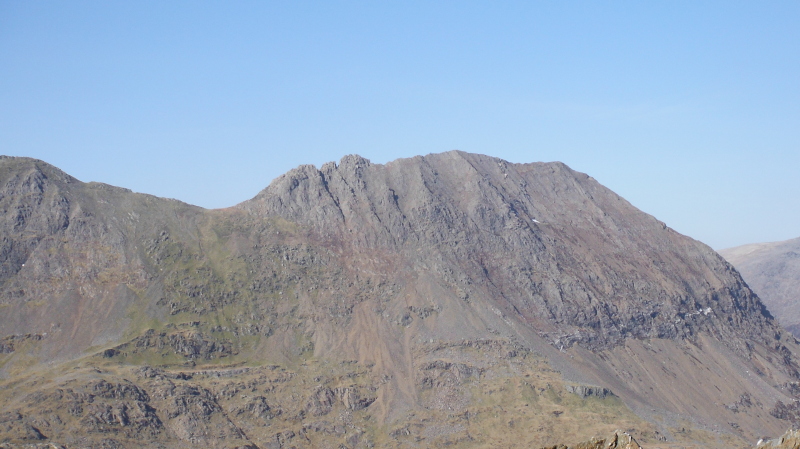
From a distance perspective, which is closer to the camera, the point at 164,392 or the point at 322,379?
the point at 164,392

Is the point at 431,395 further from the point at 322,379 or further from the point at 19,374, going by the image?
the point at 19,374

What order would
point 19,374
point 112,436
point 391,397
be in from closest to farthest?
point 112,436, point 19,374, point 391,397

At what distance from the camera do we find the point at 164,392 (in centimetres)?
17900

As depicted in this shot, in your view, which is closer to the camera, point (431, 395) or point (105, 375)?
point (105, 375)

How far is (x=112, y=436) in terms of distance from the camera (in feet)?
533

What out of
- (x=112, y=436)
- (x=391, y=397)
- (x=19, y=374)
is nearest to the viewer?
(x=112, y=436)

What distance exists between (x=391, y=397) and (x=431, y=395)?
9.60m

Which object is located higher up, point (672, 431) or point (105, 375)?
point (105, 375)

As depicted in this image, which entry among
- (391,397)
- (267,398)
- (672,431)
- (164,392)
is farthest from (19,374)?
(672,431)

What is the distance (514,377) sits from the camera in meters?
199

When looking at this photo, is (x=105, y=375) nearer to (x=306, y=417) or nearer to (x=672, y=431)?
(x=306, y=417)

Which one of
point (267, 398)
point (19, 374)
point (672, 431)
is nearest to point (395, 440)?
point (267, 398)

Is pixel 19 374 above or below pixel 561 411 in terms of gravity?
above

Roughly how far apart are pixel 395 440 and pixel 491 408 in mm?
24946
